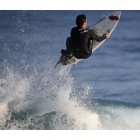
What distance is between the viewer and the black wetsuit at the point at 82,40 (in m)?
5.91

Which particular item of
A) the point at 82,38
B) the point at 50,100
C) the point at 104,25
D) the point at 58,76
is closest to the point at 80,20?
the point at 82,38

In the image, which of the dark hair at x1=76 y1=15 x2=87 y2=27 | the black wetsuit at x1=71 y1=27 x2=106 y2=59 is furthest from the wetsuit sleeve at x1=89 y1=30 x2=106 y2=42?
the dark hair at x1=76 y1=15 x2=87 y2=27

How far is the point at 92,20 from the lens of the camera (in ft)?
20.0

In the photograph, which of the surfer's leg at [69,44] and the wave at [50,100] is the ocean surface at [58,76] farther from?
the surfer's leg at [69,44]

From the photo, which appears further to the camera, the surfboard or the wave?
the wave

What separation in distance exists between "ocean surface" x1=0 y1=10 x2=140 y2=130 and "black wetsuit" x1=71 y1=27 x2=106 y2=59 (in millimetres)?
263


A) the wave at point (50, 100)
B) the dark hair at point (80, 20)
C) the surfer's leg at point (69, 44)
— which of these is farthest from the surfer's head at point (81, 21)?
the wave at point (50, 100)

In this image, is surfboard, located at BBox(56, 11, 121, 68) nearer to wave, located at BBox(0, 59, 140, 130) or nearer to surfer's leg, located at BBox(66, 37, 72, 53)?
surfer's leg, located at BBox(66, 37, 72, 53)

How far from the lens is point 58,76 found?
249 inches

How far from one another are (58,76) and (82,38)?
62 cm

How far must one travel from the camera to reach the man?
5.91m

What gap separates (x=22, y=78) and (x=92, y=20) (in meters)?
0.99

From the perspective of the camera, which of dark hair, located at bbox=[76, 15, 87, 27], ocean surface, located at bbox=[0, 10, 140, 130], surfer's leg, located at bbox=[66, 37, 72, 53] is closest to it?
dark hair, located at bbox=[76, 15, 87, 27]
